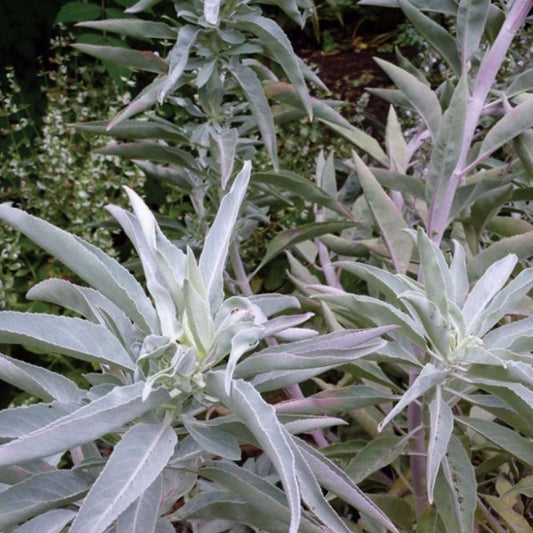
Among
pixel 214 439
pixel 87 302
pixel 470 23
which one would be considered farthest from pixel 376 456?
pixel 470 23

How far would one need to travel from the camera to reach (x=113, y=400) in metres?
0.64

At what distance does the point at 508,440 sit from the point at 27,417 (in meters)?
0.64

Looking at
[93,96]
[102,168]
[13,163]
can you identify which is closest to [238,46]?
[102,168]

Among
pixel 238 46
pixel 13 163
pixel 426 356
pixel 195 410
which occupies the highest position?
pixel 238 46

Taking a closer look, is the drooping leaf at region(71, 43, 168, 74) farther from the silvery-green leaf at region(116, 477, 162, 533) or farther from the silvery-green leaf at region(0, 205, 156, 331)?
the silvery-green leaf at region(116, 477, 162, 533)

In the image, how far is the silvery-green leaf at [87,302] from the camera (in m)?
0.76

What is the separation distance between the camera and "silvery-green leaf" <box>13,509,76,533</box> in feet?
2.40

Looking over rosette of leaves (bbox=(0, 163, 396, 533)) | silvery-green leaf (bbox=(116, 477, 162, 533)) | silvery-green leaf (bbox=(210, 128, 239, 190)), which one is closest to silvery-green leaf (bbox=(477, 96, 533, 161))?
silvery-green leaf (bbox=(210, 128, 239, 190))

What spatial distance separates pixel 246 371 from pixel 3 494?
10.1 inches

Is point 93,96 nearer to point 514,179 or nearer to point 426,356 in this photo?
point 514,179

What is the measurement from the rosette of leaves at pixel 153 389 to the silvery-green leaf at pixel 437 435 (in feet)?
0.29

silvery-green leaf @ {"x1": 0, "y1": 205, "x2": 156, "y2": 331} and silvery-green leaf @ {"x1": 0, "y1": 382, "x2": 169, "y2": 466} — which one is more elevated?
silvery-green leaf @ {"x1": 0, "y1": 205, "x2": 156, "y2": 331}

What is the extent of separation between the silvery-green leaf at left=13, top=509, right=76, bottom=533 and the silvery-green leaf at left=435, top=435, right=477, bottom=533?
51cm

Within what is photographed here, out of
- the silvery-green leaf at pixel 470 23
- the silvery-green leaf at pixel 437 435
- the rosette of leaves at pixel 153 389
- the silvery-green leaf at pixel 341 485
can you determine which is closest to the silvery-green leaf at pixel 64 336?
the rosette of leaves at pixel 153 389
